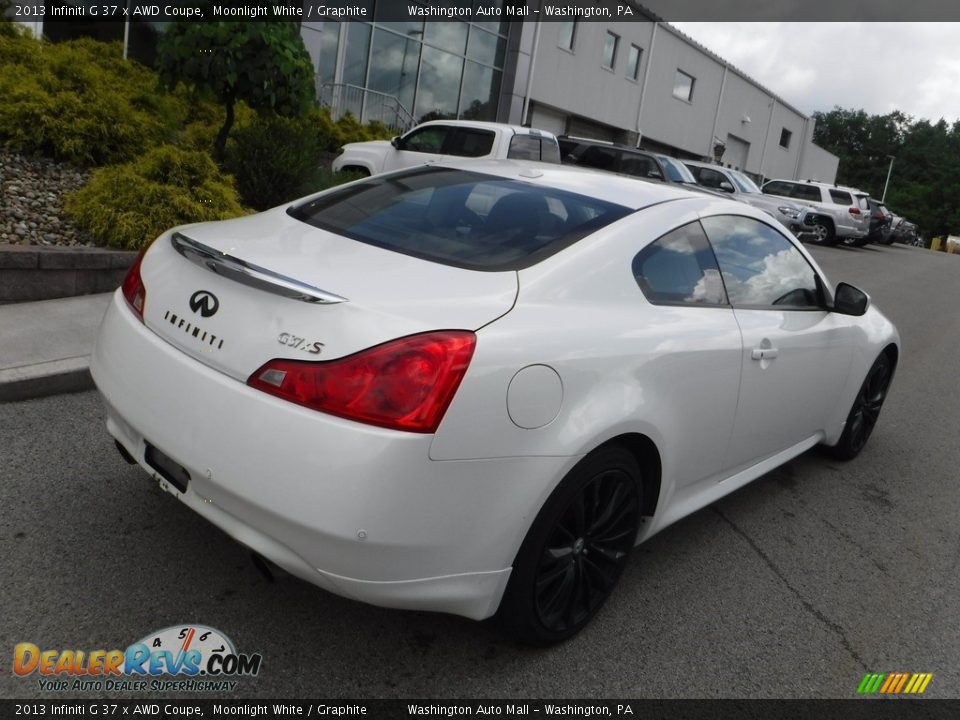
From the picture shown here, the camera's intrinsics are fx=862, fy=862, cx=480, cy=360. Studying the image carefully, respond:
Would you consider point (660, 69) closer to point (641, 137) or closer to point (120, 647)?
point (641, 137)

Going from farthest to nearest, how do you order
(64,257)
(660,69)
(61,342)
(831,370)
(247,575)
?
(660,69)
(64,257)
(61,342)
(831,370)
(247,575)

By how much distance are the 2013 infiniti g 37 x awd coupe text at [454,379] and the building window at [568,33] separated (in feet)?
78.4

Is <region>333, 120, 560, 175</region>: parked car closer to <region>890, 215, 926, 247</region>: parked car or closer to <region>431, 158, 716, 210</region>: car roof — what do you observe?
<region>431, 158, 716, 210</region>: car roof

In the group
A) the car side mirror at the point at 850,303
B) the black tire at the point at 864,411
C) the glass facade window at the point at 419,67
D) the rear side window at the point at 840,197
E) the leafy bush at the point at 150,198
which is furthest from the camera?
the rear side window at the point at 840,197

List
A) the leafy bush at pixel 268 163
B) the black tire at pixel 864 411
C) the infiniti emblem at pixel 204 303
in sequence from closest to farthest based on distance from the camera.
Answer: the infiniti emblem at pixel 204 303
the black tire at pixel 864 411
the leafy bush at pixel 268 163

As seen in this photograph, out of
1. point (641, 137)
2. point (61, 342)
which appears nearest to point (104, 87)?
point (61, 342)

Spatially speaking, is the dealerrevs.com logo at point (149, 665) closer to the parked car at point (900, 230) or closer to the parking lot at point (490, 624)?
the parking lot at point (490, 624)

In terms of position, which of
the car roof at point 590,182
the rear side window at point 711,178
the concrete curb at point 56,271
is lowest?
the concrete curb at point 56,271

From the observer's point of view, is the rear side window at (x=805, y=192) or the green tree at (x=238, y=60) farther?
the rear side window at (x=805, y=192)

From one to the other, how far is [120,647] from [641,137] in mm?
31202

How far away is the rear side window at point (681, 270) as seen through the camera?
3102mm

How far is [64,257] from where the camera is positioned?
5793mm

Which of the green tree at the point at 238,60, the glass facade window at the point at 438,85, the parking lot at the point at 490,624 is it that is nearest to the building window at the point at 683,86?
the glass facade window at the point at 438,85

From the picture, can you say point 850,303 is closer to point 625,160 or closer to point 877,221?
point 625,160
